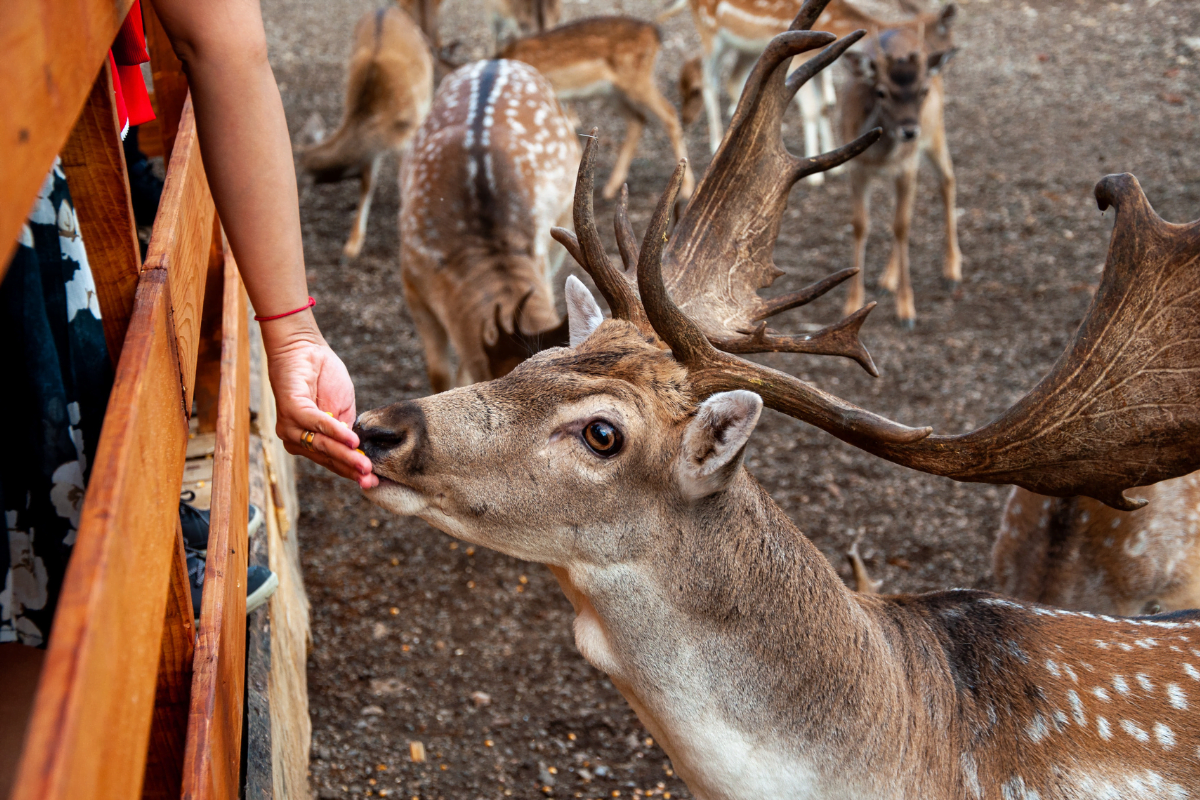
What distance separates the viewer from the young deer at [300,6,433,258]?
244 inches

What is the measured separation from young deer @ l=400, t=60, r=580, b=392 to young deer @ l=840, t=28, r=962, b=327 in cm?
167

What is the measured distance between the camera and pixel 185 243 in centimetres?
171

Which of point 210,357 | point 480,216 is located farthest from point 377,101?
point 210,357

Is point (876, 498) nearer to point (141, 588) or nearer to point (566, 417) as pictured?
point (566, 417)

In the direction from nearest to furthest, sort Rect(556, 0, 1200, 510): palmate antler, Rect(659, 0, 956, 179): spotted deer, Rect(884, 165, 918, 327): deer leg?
Rect(556, 0, 1200, 510): palmate antler < Rect(884, 165, 918, 327): deer leg < Rect(659, 0, 956, 179): spotted deer

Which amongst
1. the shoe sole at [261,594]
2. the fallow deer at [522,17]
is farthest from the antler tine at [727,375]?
the fallow deer at [522,17]

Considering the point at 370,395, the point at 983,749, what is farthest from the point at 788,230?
the point at 983,749

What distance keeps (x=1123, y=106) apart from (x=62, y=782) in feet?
28.1

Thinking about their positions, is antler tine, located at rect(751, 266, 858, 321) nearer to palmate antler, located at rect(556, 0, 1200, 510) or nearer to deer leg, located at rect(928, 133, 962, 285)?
palmate antler, located at rect(556, 0, 1200, 510)

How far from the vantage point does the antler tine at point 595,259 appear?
72.2 inches

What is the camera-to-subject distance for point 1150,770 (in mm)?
1694

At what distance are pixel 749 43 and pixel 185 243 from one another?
6653 millimetres

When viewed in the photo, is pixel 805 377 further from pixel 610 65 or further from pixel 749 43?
pixel 749 43

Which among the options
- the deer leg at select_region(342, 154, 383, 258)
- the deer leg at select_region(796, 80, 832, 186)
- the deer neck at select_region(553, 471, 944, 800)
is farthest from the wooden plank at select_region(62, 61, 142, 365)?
the deer leg at select_region(796, 80, 832, 186)
